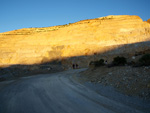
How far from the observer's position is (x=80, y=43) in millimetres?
32812

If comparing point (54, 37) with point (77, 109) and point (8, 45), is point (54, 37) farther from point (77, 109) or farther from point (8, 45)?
point (77, 109)

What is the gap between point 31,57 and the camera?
30.8 m

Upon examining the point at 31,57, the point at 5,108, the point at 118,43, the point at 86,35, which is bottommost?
the point at 5,108

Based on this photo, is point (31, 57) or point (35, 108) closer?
point (35, 108)

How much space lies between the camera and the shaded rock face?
92.8 ft

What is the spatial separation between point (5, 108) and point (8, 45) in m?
35.7

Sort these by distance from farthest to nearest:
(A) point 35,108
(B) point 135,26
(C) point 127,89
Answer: (B) point 135,26, (C) point 127,89, (A) point 35,108

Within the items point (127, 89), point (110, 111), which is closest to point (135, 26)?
point (127, 89)

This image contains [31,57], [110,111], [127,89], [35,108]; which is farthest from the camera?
[31,57]

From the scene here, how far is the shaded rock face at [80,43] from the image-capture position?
2828cm

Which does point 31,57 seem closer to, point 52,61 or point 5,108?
point 52,61

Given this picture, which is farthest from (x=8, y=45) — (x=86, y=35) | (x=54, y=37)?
(x=86, y=35)

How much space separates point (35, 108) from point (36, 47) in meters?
31.5

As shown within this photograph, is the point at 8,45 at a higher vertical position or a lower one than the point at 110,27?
lower
